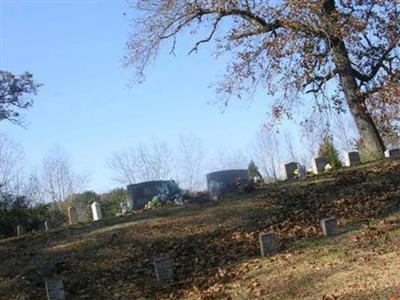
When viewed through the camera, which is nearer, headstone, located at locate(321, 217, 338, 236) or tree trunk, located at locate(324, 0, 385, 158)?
headstone, located at locate(321, 217, 338, 236)

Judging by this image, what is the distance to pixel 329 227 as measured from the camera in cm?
949

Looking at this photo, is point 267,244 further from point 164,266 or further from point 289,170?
point 289,170

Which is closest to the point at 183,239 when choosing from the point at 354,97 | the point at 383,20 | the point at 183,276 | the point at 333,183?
the point at 183,276

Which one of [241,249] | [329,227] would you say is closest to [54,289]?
[241,249]

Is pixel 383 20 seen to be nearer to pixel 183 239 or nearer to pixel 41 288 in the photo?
pixel 183 239

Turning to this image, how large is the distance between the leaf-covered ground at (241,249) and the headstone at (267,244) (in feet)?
0.67

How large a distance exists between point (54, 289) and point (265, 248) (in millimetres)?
3166

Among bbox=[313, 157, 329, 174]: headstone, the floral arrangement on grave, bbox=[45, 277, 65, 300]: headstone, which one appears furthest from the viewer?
bbox=[313, 157, 329, 174]: headstone

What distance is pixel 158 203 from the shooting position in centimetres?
1684

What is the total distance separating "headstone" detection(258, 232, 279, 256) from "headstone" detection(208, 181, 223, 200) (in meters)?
5.29

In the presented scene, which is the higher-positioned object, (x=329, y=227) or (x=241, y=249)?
(x=329, y=227)

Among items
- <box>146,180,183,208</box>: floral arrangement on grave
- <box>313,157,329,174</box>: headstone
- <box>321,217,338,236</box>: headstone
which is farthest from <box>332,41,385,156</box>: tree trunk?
<box>321,217,338,236</box>: headstone

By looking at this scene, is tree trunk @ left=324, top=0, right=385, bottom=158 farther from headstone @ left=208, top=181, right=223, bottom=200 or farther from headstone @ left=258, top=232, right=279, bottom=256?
headstone @ left=258, top=232, right=279, bottom=256

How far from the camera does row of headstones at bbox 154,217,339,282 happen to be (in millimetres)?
8805
